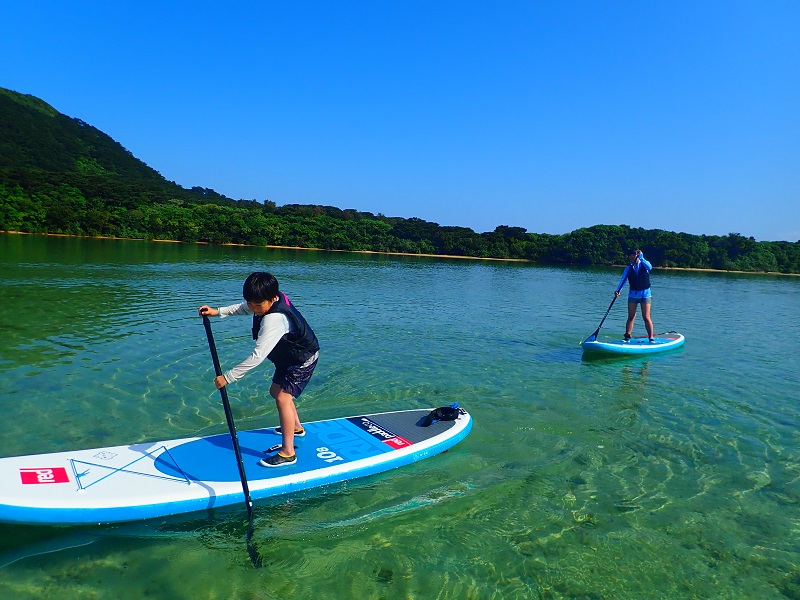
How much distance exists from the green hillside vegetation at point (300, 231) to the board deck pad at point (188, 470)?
69445mm

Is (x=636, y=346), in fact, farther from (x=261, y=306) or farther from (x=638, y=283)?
(x=261, y=306)

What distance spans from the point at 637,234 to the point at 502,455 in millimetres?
91115

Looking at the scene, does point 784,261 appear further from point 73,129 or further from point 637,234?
point 73,129

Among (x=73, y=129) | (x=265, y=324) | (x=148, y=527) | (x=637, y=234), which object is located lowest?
(x=148, y=527)

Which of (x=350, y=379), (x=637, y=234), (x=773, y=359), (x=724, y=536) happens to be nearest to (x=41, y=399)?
(x=350, y=379)

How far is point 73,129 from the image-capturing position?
501 ft

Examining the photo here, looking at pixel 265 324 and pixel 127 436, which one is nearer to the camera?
pixel 265 324

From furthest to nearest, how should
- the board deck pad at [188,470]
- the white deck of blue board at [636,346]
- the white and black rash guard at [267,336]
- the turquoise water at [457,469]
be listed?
the white deck of blue board at [636,346] < the white and black rash guard at [267,336] < the board deck pad at [188,470] < the turquoise water at [457,469]

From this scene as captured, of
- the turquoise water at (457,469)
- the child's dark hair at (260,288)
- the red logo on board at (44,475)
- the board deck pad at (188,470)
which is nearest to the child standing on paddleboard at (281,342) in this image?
the child's dark hair at (260,288)

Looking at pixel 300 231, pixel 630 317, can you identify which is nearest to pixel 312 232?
pixel 300 231

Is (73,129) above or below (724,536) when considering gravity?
above

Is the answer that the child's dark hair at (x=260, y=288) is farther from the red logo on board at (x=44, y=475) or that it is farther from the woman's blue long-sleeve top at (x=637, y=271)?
the woman's blue long-sleeve top at (x=637, y=271)

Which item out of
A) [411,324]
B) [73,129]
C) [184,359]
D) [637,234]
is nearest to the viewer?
[184,359]

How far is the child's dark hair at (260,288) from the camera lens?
484cm
